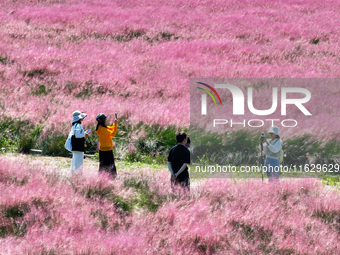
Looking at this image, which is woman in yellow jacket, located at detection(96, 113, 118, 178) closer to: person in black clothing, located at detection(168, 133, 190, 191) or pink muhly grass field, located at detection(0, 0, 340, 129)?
person in black clothing, located at detection(168, 133, 190, 191)

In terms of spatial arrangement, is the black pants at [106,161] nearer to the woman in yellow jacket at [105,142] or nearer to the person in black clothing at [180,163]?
the woman in yellow jacket at [105,142]

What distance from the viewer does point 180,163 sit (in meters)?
7.21

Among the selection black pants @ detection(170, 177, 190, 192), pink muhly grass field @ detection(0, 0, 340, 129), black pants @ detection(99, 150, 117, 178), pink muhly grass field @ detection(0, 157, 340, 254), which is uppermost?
pink muhly grass field @ detection(0, 0, 340, 129)

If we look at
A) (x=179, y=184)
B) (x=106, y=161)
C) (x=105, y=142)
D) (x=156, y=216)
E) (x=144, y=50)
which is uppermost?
(x=144, y=50)

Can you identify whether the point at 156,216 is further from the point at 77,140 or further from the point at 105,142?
the point at 77,140

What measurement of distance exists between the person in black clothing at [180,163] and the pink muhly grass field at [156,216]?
214 mm

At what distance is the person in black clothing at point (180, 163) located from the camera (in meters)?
7.15

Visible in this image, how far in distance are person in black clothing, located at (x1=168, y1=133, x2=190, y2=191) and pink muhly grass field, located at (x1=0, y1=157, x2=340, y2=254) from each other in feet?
0.70

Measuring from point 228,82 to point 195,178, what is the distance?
600 cm

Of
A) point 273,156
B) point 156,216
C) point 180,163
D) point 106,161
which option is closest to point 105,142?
point 106,161

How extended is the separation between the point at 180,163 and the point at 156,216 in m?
1.06

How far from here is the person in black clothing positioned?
7.15 metres

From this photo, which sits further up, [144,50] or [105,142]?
[144,50]

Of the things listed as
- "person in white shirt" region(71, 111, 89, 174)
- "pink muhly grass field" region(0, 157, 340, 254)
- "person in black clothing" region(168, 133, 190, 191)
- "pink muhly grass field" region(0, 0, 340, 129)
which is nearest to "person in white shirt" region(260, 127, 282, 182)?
"pink muhly grass field" region(0, 157, 340, 254)
